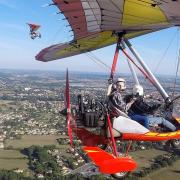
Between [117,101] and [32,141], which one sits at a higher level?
[117,101]

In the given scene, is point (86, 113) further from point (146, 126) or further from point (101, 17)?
point (101, 17)

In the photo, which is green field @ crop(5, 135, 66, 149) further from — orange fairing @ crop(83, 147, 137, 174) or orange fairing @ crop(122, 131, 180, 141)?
orange fairing @ crop(83, 147, 137, 174)

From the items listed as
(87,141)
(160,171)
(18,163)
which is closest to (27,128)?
(18,163)

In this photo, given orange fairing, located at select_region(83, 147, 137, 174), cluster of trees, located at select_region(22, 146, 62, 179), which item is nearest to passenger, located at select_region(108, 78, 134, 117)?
orange fairing, located at select_region(83, 147, 137, 174)

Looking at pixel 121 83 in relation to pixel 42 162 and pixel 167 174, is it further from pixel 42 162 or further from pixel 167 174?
pixel 42 162

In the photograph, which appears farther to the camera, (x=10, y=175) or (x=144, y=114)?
(x=10, y=175)

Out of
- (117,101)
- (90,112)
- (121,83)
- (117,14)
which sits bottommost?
(90,112)

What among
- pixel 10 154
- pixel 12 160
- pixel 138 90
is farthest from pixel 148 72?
pixel 10 154

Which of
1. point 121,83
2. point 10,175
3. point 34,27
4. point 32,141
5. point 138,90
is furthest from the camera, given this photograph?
point 32,141
